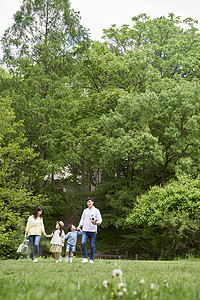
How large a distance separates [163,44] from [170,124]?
39.7 ft

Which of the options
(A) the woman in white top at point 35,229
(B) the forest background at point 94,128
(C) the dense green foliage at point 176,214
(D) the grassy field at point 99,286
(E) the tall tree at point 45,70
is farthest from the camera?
(E) the tall tree at point 45,70

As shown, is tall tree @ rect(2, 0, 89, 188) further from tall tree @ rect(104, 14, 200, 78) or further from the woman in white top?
the woman in white top

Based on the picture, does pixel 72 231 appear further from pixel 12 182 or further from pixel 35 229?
pixel 12 182

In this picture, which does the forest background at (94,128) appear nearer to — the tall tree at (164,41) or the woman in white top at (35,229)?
the tall tree at (164,41)

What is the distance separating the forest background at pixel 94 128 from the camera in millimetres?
21656

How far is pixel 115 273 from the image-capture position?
2.22 metres

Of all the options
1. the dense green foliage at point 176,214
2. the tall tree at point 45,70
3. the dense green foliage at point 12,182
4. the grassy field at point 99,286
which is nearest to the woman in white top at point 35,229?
the grassy field at point 99,286

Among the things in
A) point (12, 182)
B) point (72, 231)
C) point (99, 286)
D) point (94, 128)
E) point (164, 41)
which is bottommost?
point (99, 286)

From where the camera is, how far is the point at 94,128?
2609 cm

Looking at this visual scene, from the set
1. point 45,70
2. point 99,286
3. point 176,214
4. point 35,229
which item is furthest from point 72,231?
point 45,70

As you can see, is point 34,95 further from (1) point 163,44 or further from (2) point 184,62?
(1) point 163,44

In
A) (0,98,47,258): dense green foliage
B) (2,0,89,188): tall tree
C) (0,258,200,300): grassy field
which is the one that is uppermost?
(2,0,89,188): tall tree

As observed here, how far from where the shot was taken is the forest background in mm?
21656

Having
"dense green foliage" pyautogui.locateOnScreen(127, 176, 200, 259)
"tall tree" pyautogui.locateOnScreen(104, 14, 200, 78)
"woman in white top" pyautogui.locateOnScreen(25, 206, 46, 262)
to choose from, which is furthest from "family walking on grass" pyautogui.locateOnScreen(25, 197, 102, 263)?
"tall tree" pyautogui.locateOnScreen(104, 14, 200, 78)
